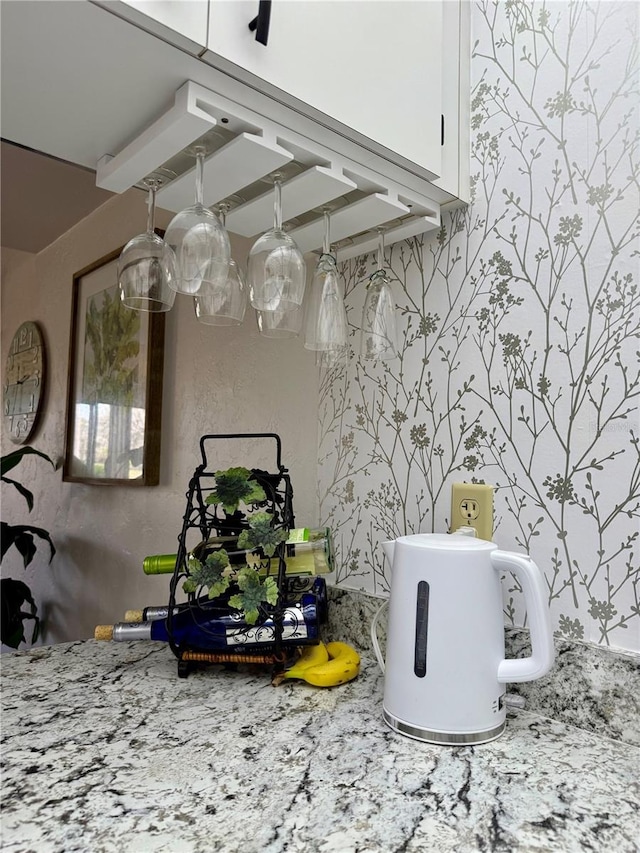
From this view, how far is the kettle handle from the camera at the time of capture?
2.30ft

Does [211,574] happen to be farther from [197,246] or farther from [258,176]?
[258,176]

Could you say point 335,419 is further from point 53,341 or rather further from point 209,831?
point 53,341

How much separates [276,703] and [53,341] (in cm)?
226

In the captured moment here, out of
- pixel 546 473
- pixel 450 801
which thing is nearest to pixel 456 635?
pixel 450 801

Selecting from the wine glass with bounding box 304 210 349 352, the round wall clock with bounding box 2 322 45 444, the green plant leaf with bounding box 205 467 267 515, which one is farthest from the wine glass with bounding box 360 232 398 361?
the round wall clock with bounding box 2 322 45 444

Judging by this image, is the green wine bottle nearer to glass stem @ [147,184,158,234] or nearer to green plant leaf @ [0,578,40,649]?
glass stem @ [147,184,158,234]

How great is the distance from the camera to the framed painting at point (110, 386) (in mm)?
1729

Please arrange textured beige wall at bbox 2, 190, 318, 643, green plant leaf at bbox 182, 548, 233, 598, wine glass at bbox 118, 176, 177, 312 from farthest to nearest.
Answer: textured beige wall at bbox 2, 190, 318, 643
green plant leaf at bbox 182, 548, 233, 598
wine glass at bbox 118, 176, 177, 312

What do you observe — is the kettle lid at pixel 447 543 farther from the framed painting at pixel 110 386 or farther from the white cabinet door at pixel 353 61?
the framed painting at pixel 110 386

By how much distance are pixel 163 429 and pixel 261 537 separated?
0.93m

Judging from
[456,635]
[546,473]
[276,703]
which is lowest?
[276,703]

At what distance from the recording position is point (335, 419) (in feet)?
3.96

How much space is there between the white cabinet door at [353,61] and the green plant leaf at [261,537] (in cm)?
57

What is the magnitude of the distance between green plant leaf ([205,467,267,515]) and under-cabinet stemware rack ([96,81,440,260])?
43cm
